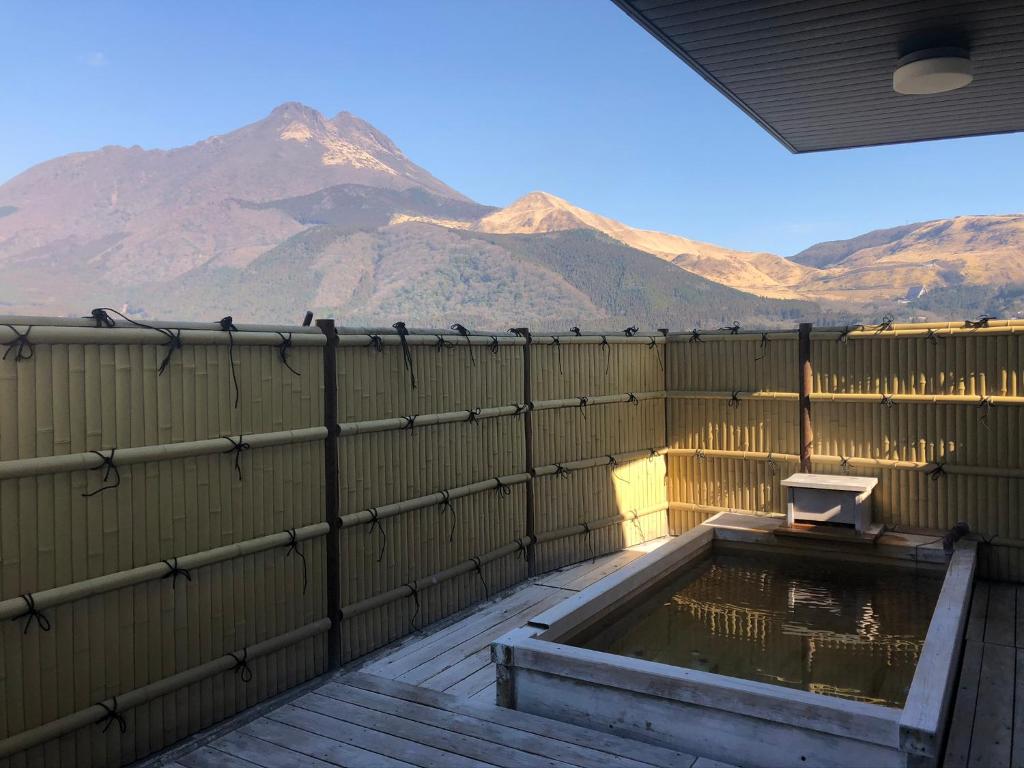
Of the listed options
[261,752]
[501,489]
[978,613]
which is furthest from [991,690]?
[261,752]

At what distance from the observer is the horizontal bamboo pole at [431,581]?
223 inches

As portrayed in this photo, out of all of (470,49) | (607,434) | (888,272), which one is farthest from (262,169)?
(607,434)

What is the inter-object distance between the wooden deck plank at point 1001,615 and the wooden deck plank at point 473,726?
3383 millimetres

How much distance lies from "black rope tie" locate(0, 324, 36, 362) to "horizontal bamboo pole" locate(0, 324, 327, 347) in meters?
0.01

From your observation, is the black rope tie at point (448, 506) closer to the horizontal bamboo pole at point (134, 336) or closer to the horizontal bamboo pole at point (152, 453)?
the horizontal bamboo pole at point (152, 453)

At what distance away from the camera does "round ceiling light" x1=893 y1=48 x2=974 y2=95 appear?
5809 mm

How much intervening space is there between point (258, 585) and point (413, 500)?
4.87 ft

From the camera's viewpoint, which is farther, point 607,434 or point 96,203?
point 96,203

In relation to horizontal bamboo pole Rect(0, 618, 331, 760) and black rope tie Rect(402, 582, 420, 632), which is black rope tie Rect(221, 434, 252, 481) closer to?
horizontal bamboo pole Rect(0, 618, 331, 760)

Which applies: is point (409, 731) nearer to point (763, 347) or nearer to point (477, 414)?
point (477, 414)

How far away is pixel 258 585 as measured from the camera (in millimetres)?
4977

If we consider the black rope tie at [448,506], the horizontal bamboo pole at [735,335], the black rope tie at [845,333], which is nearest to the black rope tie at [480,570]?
the black rope tie at [448,506]

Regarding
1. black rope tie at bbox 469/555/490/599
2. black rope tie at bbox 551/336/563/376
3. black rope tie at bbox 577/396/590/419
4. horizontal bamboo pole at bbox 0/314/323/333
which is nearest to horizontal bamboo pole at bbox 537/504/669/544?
black rope tie at bbox 469/555/490/599

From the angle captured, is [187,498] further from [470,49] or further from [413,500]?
[470,49]
